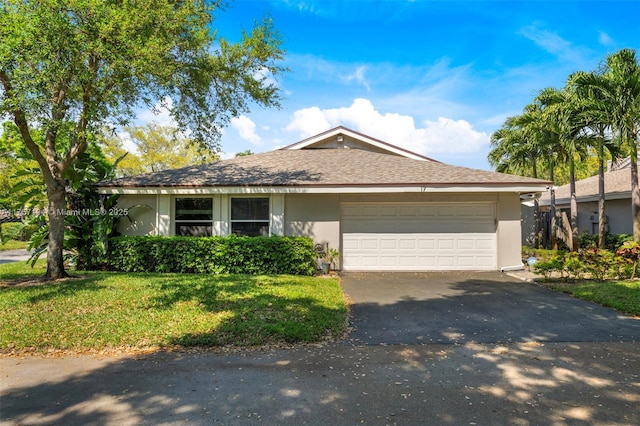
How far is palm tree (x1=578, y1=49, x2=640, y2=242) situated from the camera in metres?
11.2

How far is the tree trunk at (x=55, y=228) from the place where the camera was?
8500mm

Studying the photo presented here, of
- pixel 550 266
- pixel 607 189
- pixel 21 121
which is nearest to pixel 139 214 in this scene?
pixel 21 121

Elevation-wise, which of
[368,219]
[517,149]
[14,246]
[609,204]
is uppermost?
[517,149]

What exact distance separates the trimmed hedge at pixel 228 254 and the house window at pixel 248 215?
0.94 metres

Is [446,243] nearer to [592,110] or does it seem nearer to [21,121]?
[592,110]

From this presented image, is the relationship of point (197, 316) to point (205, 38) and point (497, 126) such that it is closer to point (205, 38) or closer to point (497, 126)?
point (205, 38)

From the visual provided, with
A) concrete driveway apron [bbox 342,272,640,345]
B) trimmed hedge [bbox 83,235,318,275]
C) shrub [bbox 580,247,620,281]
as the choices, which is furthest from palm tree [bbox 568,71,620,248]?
trimmed hedge [bbox 83,235,318,275]

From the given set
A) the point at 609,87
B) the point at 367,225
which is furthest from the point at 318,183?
the point at 609,87

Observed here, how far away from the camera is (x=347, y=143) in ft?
51.5

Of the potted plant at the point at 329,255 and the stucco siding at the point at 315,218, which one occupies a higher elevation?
the stucco siding at the point at 315,218

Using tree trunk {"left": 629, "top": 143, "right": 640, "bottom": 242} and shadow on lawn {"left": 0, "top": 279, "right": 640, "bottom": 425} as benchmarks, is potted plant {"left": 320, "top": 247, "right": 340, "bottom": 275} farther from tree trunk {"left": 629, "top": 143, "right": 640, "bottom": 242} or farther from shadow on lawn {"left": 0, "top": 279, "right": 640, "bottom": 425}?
tree trunk {"left": 629, "top": 143, "right": 640, "bottom": 242}

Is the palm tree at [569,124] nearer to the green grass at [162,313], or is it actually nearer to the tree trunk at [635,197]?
the tree trunk at [635,197]

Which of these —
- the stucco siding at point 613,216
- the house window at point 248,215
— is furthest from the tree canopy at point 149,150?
the stucco siding at point 613,216

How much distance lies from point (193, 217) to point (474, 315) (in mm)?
8634
